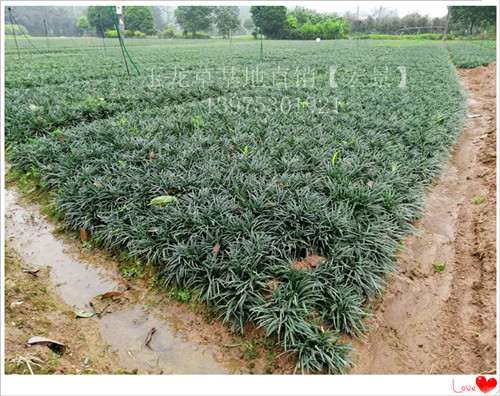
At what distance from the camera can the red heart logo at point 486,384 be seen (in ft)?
6.57

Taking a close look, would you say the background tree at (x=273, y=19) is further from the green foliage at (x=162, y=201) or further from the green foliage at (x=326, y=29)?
the green foliage at (x=162, y=201)

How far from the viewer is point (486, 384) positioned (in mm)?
2021

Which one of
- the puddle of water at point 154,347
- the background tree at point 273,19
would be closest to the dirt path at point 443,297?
the puddle of water at point 154,347

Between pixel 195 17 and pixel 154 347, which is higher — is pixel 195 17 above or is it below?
above

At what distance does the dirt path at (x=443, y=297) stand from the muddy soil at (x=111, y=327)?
78 centimetres

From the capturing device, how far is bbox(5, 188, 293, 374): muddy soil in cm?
223

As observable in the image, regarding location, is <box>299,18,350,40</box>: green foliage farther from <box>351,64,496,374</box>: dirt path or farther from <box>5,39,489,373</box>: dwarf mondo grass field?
<box>351,64,496,374</box>: dirt path

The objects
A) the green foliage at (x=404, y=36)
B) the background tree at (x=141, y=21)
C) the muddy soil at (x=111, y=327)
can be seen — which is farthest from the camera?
the green foliage at (x=404, y=36)

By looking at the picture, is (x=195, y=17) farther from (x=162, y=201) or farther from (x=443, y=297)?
(x=443, y=297)

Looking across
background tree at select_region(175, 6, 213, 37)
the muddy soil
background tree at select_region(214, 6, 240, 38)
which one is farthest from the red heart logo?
background tree at select_region(214, 6, 240, 38)

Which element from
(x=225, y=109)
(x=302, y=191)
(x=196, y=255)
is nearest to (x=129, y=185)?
(x=196, y=255)

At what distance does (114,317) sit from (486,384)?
8.39 ft

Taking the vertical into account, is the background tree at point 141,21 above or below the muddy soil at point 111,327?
above

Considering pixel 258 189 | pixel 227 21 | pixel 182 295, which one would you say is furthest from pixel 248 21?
pixel 182 295
